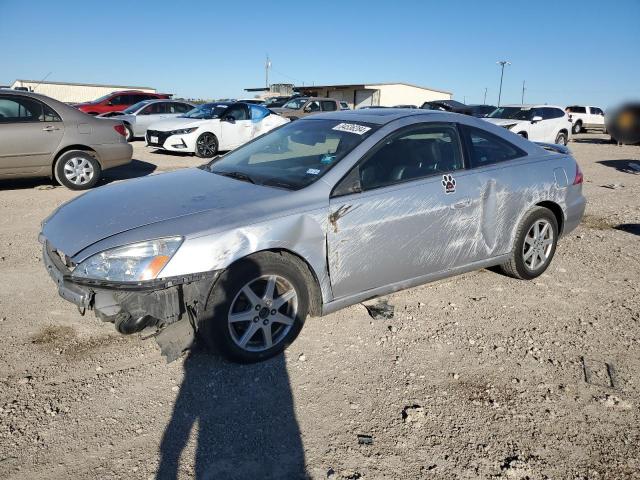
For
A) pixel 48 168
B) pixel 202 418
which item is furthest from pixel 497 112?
pixel 202 418

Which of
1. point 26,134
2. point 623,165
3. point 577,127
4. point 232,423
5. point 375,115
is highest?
point 577,127

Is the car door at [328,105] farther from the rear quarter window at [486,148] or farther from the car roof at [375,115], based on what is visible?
the rear quarter window at [486,148]

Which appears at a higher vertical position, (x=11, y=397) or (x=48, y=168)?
(x=48, y=168)

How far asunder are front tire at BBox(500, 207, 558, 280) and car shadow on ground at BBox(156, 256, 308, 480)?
239cm

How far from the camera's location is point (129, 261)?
284cm

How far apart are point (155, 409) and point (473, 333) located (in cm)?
225

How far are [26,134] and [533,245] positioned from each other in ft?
23.6

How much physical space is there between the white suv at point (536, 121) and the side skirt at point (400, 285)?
12.8 metres

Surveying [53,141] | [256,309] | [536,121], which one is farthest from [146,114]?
[256,309]

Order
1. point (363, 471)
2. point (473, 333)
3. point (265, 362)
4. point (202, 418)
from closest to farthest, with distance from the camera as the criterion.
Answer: point (363, 471)
point (202, 418)
point (265, 362)
point (473, 333)

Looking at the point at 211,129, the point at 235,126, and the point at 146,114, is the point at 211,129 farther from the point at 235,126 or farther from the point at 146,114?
the point at 146,114

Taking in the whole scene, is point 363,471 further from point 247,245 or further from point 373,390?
point 247,245

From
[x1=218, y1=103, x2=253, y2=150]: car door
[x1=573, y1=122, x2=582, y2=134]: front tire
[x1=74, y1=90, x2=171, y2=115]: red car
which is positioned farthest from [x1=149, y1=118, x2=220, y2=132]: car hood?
[x1=573, y1=122, x2=582, y2=134]: front tire

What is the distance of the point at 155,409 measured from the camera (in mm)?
2783
